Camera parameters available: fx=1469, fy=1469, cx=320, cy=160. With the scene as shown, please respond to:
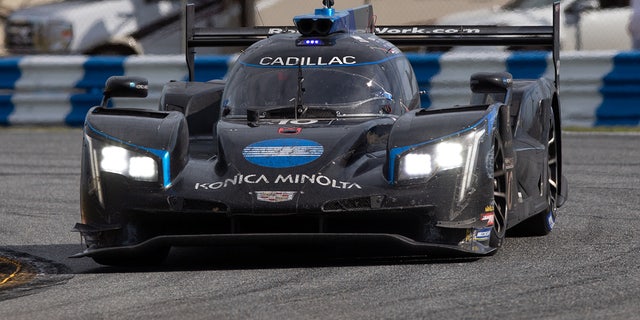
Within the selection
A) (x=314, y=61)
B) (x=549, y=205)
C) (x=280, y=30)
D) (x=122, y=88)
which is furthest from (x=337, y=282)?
(x=280, y=30)

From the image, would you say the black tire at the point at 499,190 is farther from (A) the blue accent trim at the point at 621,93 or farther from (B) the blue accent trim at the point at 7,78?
(B) the blue accent trim at the point at 7,78

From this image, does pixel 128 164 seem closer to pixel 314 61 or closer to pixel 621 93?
pixel 314 61

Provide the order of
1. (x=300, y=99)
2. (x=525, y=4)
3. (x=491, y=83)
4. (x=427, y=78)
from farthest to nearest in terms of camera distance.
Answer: (x=525, y=4) → (x=427, y=78) → (x=300, y=99) → (x=491, y=83)

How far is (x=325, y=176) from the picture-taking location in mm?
7184

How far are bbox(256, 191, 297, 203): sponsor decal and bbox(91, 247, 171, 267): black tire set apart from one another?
63 centimetres

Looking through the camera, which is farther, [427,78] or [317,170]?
[427,78]

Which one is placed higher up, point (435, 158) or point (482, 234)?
point (435, 158)

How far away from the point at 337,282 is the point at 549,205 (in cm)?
249

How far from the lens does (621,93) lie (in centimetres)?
1550

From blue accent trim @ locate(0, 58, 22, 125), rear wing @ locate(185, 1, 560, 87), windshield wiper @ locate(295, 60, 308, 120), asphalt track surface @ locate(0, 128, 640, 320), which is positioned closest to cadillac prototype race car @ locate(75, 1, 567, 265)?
windshield wiper @ locate(295, 60, 308, 120)

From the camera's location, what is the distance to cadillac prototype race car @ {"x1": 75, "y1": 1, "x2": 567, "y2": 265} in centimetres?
707

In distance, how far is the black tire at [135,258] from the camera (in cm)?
741

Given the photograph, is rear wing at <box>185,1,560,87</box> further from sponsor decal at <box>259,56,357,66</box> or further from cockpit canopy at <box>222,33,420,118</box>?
sponsor decal at <box>259,56,357,66</box>

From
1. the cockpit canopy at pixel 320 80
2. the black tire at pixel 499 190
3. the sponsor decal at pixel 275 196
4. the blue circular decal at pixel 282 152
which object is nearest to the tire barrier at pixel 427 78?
the cockpit canopy at pixel 320 80
